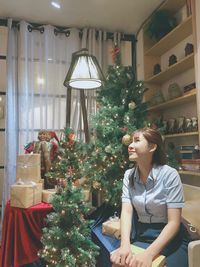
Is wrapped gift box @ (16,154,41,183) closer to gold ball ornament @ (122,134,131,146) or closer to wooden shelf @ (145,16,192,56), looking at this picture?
gold ball ornament @ (122,134,131,146)

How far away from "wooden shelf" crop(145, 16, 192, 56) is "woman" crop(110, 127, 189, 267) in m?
1.43

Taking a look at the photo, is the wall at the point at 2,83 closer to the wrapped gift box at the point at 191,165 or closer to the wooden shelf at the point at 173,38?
the wooden shelf at the point at 173,38

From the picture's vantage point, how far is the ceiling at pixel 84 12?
269cm

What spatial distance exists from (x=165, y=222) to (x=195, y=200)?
60cm

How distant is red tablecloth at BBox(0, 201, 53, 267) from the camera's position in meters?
1.86

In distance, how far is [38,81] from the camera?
306cm

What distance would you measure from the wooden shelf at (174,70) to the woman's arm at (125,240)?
1533 mm

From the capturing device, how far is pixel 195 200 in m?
1.95

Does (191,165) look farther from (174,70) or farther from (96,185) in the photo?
(174,70)

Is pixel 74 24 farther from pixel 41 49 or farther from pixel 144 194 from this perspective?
pixel 144 194

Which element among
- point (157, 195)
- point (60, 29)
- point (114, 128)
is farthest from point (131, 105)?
point (60, 29)

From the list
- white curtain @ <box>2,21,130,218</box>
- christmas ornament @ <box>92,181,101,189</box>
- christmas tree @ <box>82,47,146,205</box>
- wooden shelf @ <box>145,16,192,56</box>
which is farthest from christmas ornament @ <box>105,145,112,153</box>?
wooden shelf @ <box>145,16,192,56</box>

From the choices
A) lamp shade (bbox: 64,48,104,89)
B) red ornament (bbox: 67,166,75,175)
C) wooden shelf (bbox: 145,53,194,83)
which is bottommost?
red ornament (bbox: 67,166,75,175)

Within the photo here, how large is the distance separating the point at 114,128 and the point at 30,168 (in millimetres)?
775
